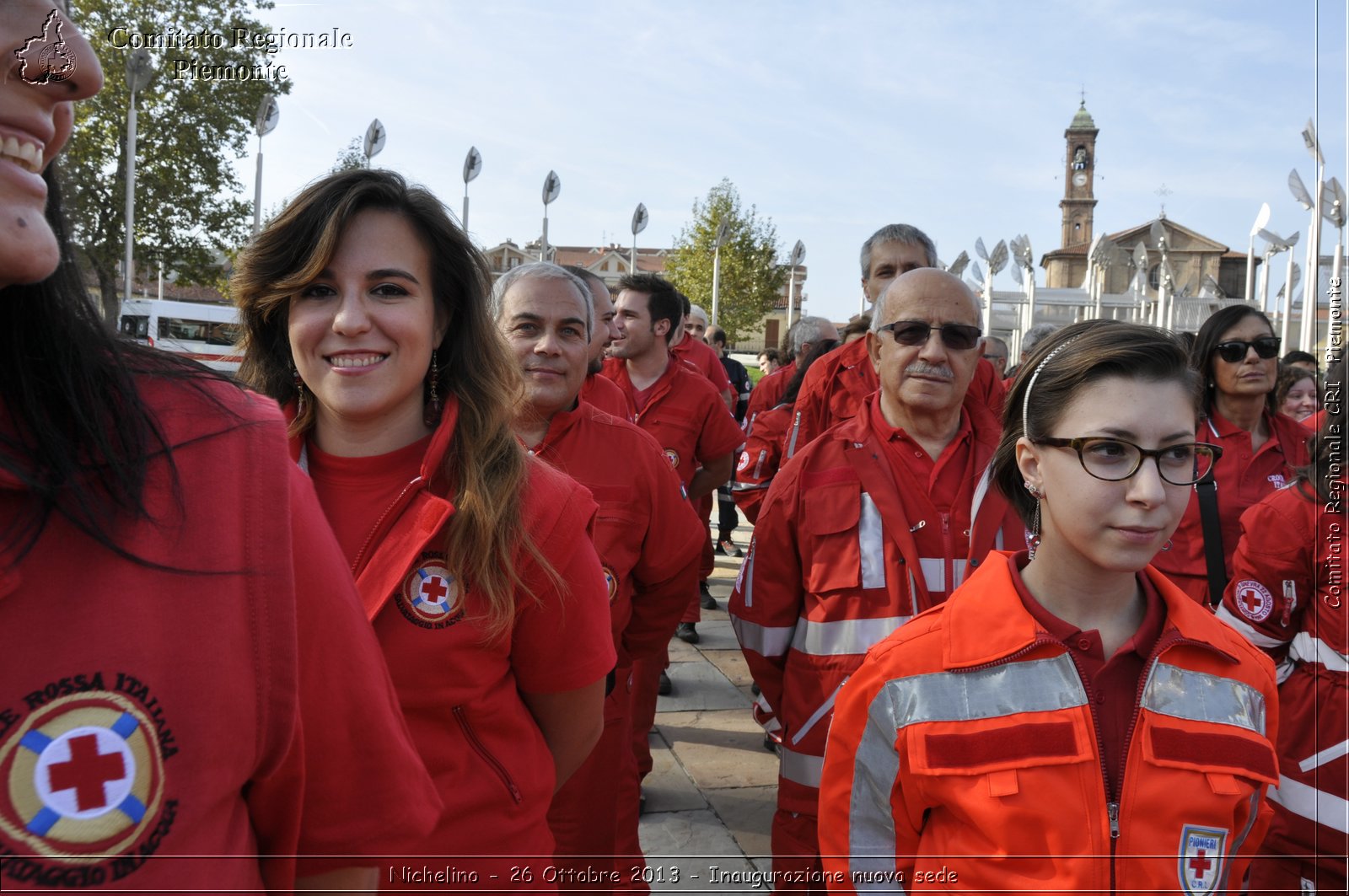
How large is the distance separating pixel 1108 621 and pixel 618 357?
15.8 feet

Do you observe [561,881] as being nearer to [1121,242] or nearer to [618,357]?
[618,357]

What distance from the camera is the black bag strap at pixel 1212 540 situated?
4109 mm

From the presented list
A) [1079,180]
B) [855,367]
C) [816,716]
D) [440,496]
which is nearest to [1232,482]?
[855,367]

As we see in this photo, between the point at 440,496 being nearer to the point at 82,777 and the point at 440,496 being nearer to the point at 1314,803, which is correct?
the point at 82,777

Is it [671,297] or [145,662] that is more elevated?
[671,297]

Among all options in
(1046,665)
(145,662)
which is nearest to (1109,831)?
(1046,665)

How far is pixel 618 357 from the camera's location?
6.59 m

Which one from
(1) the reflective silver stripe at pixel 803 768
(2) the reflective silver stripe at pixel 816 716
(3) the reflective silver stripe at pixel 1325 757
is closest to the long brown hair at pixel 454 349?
(2) the reflective silver stripe at pixel 816 716

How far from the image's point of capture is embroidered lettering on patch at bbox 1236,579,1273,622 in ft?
10.1

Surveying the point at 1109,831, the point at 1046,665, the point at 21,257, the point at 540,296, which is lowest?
the point at 1109,831

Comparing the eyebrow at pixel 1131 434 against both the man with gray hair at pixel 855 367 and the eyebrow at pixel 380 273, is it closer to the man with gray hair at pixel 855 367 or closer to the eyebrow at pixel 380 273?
the eyebrow at pixel 380 273

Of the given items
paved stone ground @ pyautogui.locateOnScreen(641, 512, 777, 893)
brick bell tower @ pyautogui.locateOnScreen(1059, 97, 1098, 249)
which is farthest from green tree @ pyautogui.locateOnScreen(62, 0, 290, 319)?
brick bell tower @ pyautogui.locateOnScreen(1059, 97, 1098, 249)

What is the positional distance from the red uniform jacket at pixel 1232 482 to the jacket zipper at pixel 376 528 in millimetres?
3361

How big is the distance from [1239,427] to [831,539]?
8.64ft
